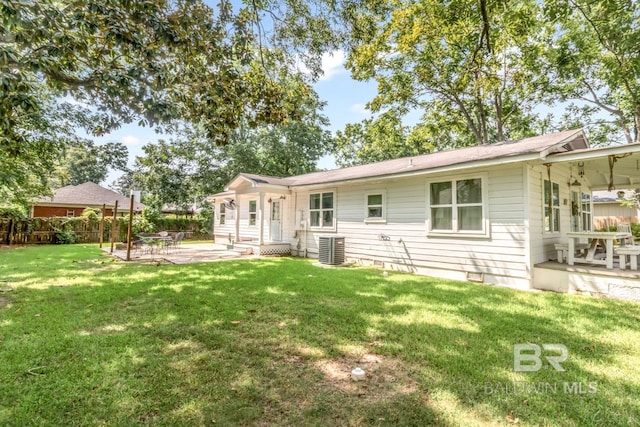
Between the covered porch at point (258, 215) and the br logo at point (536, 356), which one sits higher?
the covered porch at point (258, 215)

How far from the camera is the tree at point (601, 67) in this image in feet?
36.1

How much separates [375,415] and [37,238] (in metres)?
20.3

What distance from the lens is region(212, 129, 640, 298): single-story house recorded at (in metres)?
6.37

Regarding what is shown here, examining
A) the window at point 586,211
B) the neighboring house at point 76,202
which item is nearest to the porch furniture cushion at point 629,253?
the window at point 586,211

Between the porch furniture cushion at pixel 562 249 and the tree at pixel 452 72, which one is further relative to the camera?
the tree at pixel 452 72

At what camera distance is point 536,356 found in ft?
10.5

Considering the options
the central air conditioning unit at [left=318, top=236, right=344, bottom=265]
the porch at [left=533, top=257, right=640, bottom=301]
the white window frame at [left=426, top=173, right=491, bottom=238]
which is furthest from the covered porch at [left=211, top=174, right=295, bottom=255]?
the porch at [left=533, top=257, right=640, bottom=301]

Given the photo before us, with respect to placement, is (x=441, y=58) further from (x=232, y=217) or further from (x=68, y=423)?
(x=68, y=423)

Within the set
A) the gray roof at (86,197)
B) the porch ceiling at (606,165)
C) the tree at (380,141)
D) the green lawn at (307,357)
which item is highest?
the tree at (380,141)

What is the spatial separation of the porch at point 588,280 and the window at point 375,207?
419cm

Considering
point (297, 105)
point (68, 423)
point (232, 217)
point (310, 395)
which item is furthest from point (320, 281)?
point (232, 217)

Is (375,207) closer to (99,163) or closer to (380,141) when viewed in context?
(380,141)

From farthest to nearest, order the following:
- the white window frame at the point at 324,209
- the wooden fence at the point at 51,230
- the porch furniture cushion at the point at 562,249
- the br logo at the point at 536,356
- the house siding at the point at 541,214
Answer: the wooden fence at the point at 51,230 < the white window frame at the point at 324,209 < the porch furniture cushion at the point at 562,249 < the house siding at the point at 541,214 < the br logo at the point at 536,356

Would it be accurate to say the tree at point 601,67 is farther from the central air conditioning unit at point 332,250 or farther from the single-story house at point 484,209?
the central air conditioning unit at point 332,250
